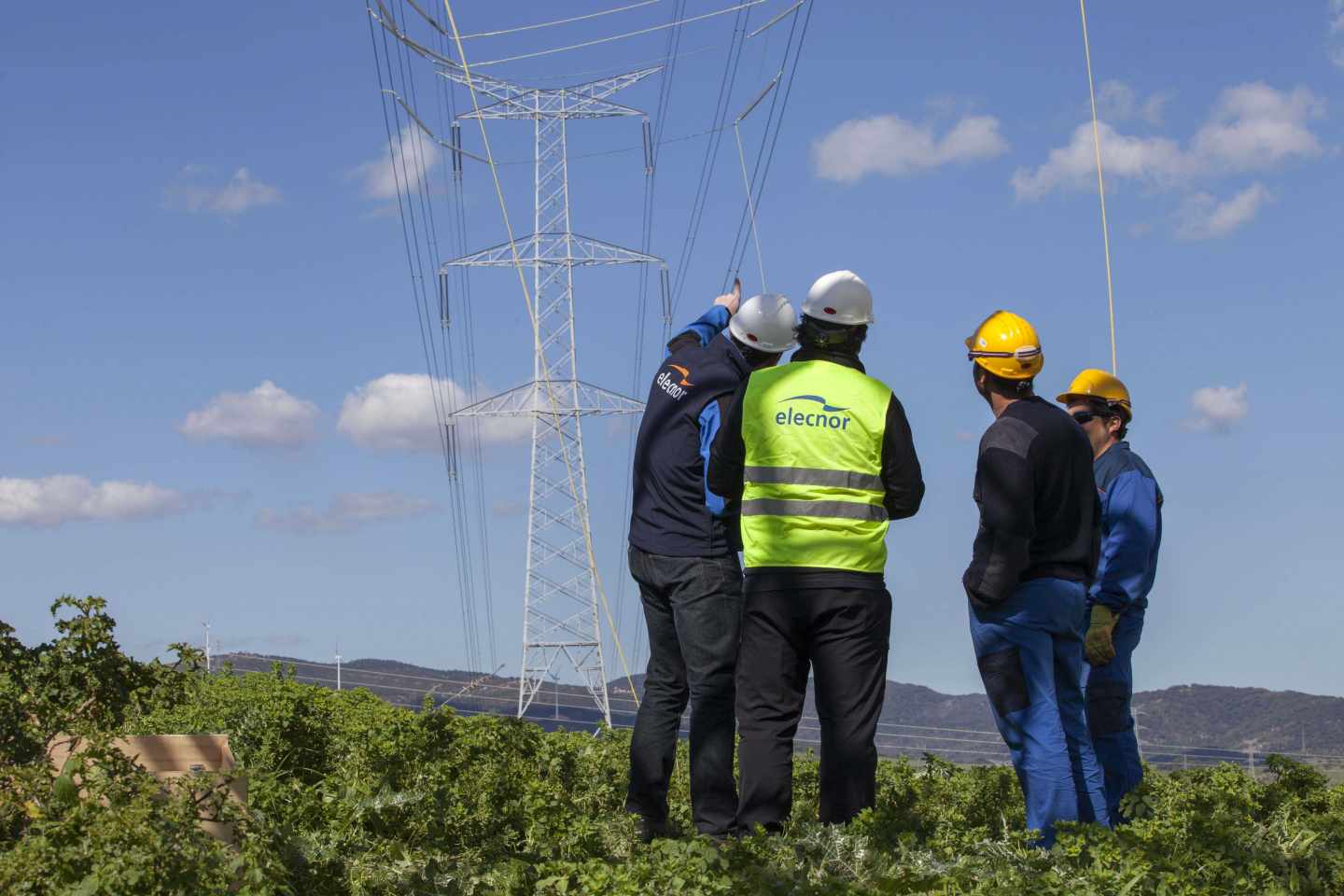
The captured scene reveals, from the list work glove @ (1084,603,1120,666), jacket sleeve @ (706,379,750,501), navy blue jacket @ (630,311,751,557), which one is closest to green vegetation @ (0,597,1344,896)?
work glove @ (1084,603,1120,666)

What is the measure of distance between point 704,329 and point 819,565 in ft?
5.12

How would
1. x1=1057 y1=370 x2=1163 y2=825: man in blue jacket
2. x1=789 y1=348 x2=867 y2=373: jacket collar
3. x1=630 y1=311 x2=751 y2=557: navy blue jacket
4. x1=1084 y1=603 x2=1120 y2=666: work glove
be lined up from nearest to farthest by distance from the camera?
x1=789 y1=348 x2=867 y2=373: jacket collar → x1=630 y1=311 x2=751 y2=557: navy blue jacket → x1=1084 y1=603 x2=1120 y2=666: work glove → x1=1057 y1=370 x2=1163 y2=825: man in blue jacket

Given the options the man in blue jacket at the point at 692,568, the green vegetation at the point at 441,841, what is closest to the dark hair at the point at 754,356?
the man in blue jacket at the point at 692,568

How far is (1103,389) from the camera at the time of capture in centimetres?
725

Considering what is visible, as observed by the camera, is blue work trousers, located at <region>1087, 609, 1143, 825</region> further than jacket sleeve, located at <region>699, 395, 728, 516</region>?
Yes

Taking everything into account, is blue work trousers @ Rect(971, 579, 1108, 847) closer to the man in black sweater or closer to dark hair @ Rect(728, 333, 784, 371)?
the man in black sweater

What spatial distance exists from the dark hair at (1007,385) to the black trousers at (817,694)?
3.09 ft

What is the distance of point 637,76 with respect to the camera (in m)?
36.7

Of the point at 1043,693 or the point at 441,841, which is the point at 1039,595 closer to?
the point at 1043,693

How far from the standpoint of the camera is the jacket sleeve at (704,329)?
6773 mm

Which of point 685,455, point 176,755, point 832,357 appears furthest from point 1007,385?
point 176,755

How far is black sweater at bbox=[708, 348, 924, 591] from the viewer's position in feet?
18.5

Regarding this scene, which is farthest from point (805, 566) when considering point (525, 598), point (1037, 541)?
point (525, 598)

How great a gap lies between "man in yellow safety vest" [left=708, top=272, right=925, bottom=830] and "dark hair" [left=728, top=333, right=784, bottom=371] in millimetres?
690
